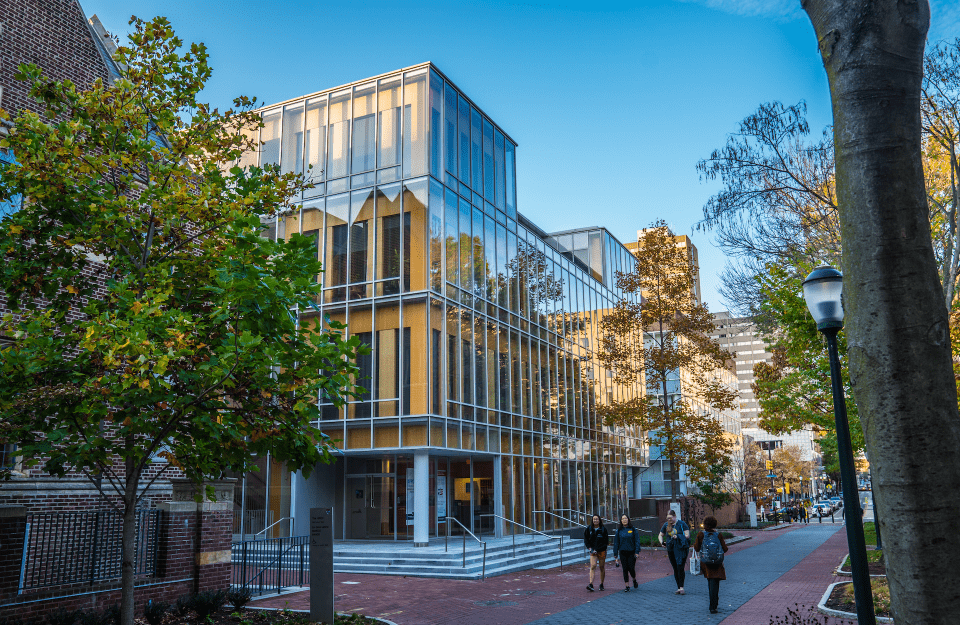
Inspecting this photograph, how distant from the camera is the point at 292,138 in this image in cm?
2705

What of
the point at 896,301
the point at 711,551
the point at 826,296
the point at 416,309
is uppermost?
the point at 416,309

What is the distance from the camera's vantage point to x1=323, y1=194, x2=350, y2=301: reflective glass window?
2517 centimetres

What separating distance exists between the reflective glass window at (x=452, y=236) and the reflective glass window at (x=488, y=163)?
2.95m

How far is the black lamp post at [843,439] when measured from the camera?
5.72m

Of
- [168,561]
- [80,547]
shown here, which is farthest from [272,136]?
[80,547]

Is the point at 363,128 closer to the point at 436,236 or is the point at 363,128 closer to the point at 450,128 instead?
the point at 450,128

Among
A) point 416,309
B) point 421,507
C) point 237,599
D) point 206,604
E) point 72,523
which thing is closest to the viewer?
point 206,604

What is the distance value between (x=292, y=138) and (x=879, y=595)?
23304 mm

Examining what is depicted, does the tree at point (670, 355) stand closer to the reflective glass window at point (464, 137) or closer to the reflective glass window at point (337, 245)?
the reflective glass window at point (464, 137)

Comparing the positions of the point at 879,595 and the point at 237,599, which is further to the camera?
the point at 879,595

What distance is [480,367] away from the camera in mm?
26000

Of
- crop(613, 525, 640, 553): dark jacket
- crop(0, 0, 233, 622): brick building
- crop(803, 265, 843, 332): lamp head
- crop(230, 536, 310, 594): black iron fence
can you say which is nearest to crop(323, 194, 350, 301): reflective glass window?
crop(230, 536, 310, 594): black iron fence

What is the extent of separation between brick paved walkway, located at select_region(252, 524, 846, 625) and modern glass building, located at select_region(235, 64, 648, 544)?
5.04 meters

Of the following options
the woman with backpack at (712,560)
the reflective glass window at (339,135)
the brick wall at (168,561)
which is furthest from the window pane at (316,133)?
the woman with backpack at (712,560)
